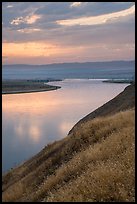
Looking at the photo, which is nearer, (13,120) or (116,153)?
(116,153)

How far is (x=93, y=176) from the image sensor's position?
9641 millimetres

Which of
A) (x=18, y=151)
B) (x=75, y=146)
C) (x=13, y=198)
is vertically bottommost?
(x=18, y=151)

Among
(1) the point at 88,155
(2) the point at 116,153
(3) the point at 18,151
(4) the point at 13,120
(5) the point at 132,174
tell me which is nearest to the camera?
(5) the point at 132,174

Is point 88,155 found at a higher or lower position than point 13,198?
higher

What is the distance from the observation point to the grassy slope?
883 cm

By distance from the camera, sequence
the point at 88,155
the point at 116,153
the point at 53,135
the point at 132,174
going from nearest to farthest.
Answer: the point at 132,174 → the point at 116,153 → the point at 88,155 → the point at 53,135

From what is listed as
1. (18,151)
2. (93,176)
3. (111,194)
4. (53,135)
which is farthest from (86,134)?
(53,135)

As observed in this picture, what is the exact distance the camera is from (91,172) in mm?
9984

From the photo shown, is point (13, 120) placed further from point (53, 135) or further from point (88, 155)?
point (88, 155)

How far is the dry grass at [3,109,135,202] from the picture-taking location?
8.83 metres

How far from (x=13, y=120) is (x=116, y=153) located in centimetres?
5497

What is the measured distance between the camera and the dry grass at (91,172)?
883 cm

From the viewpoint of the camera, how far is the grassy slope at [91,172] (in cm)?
883

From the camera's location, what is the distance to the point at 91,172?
9.98m
